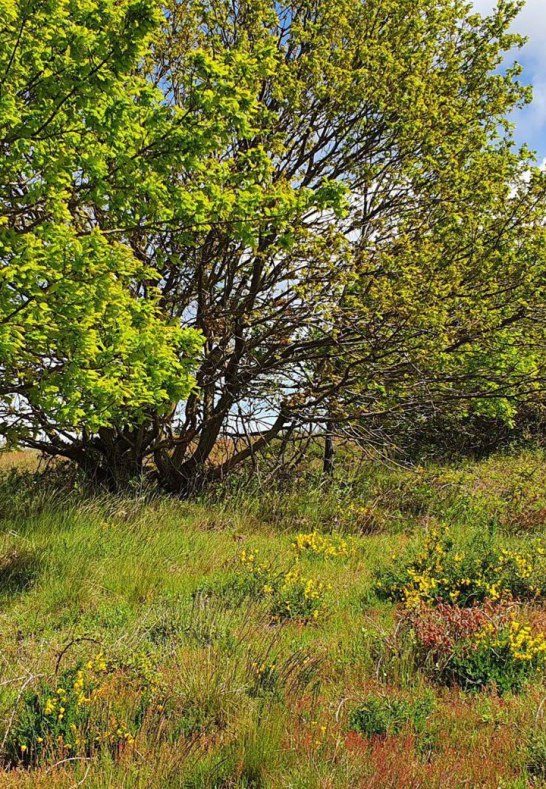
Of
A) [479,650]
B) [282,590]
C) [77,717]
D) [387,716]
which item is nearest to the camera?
[77,717]

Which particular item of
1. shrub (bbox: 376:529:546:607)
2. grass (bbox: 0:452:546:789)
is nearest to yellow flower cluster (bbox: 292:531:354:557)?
grass (bbox: 0:452:546:789)

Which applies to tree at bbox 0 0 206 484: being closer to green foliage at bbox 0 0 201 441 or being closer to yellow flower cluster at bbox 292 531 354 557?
green foliage at bbox 0 0 201 441

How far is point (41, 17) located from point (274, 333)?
5885 mm

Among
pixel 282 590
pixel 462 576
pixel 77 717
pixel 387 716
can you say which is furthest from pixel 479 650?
pixel 77 717

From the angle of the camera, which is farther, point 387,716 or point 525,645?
point 525,645

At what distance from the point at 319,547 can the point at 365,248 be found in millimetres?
4677

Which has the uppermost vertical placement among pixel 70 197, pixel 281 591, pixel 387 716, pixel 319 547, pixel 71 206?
pixel 71 206

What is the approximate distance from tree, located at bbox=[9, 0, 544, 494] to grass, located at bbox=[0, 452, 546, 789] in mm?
2591

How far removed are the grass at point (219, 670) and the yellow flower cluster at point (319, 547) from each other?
3cm

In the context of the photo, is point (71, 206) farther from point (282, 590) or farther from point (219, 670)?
point (219, 670)

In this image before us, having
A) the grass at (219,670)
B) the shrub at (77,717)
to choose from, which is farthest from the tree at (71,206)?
the shrub at (77,717)

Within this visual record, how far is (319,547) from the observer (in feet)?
24.0

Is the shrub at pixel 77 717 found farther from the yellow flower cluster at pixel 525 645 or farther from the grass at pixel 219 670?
the yellow flower cluster at pixel 525 645

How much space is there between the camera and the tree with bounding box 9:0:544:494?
8570 millimetres
